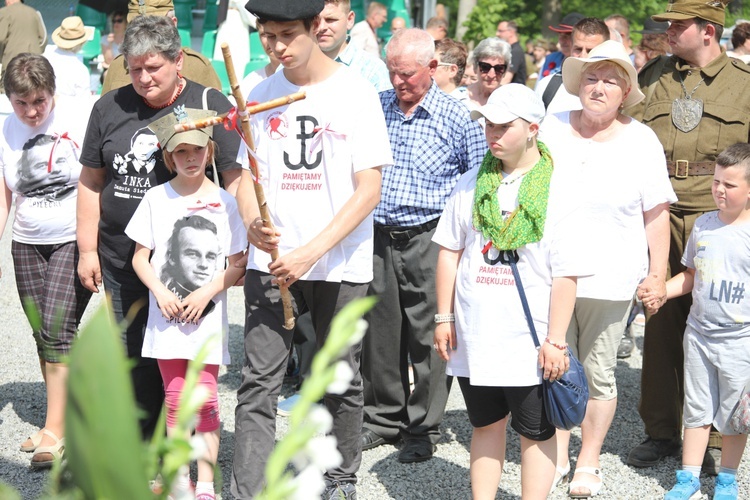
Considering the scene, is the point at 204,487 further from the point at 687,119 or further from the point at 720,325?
the point at 687,119

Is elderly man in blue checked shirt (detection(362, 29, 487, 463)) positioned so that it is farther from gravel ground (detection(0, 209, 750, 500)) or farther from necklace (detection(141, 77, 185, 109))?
necklace (detection(141, 77, 185, 109))

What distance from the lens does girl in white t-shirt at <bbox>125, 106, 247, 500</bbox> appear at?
4.27 meters

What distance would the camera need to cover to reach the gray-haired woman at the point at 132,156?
4.29 metres

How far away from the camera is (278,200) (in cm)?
398

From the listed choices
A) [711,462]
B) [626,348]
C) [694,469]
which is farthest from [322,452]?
[626,348]

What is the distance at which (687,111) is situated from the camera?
4.96 metres

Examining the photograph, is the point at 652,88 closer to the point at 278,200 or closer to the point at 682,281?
the point at 682,281

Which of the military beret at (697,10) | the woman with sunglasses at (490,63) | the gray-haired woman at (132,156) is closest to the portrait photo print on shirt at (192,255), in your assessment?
the gray-haired woman at (132,156)

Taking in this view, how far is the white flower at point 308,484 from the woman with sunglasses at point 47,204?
4.01 metres

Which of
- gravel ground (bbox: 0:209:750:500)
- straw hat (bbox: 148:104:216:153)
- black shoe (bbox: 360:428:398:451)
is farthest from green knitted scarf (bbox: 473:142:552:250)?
black shoe (bbox: 360:428:398:451)

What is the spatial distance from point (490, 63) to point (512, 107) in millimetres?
3710

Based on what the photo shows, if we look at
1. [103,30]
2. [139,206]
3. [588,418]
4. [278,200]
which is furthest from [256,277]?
[103,30]

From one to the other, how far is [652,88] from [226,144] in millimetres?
2222

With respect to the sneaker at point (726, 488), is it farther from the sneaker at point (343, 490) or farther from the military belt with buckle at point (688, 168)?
the sneaker at point (343, 490)
